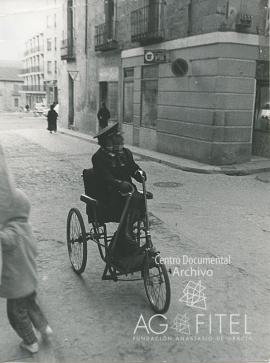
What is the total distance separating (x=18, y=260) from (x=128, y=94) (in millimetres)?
16427

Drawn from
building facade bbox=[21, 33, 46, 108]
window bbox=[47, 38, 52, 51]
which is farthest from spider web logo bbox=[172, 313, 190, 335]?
window bbox=[47, 38, 52, 51]

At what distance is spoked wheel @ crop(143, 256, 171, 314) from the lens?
155 inches

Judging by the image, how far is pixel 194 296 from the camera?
455 centimetres

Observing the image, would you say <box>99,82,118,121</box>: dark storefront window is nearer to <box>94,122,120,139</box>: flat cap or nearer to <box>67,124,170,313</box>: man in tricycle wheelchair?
A: <box>67,124,170,313</box>: man in tricycle wheelchair

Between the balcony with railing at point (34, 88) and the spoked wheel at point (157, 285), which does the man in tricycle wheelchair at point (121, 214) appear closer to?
the spoked wheel at point (157, 285)

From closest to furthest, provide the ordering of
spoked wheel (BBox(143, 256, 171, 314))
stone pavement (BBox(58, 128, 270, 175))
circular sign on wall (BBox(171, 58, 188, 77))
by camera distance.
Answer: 1. spoked wheel (BBox(143, 256, 171, 314))
2. stone pavement (BBox(58, 128, 270, 175))
3. circular sign on wall (BBox(171, 58, 188, 77))

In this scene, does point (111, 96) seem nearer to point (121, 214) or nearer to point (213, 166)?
point (213, 166)

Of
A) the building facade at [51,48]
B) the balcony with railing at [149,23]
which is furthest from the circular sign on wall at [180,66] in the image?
the building facade at [51,48]

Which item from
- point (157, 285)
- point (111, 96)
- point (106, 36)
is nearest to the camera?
point (157, 285)

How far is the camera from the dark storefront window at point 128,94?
18.6 m

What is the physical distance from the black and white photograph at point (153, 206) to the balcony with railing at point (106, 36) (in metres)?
0.08

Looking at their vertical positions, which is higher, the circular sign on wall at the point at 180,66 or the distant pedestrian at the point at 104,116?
the circular sign on wall at the point at 180,66

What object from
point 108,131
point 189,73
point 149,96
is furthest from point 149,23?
point 108,131

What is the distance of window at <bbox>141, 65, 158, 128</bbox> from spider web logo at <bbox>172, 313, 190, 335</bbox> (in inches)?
511
